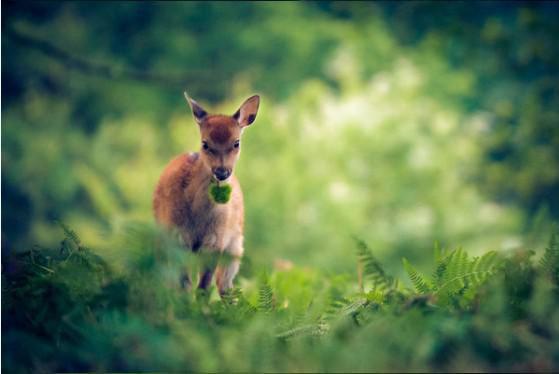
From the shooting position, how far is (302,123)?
14477mm

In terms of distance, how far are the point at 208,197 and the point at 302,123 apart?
11.8 metres

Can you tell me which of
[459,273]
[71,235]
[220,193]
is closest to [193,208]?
[220,193]

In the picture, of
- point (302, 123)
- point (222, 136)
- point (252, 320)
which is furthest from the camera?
point (302, 123)

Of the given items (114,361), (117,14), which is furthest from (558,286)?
(117,14)

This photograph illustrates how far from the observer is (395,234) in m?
13.4

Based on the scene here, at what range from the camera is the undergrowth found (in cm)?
162

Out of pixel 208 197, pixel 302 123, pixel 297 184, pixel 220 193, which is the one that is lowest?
pixel 220 193

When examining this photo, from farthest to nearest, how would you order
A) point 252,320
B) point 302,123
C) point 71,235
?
1. point 302,123
2. point 71,235
3. point 252,320

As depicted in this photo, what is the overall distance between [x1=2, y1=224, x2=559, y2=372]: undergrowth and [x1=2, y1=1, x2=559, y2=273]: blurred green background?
4.68 m

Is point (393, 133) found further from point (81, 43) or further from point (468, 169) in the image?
point (81, 43)

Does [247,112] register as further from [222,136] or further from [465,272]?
[465,272]

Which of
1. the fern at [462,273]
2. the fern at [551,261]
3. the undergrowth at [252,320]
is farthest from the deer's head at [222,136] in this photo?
the fern at [551,261]

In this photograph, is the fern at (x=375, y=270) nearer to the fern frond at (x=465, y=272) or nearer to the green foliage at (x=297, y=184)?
the green foliage at (x=297, y=184)

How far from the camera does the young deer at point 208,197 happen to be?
2748 mm
